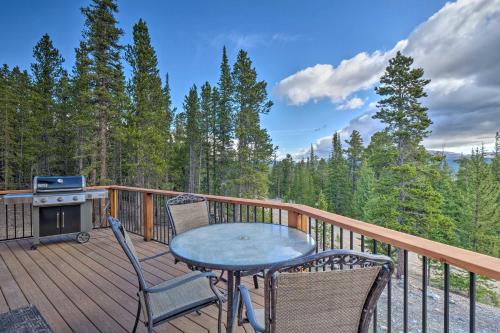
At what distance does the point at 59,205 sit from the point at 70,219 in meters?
0.30

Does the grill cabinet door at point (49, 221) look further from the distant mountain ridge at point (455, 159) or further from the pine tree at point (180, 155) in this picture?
the distant mountain ridge at point (455, 159)

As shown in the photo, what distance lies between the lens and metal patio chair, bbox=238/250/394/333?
3.19 ft

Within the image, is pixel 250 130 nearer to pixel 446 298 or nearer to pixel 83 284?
pixel 83 284

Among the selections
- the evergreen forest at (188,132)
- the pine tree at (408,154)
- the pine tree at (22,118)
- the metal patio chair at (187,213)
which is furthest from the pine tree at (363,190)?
the pine tree at (22,118)

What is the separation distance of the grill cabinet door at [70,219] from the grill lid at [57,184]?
34 cm

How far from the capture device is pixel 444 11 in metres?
9.20

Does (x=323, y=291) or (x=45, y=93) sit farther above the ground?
(x=45, y=93)

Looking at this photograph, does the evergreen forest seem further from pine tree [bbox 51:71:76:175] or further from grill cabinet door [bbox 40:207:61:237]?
grill cabinet door [bbox 40:207:61:237]

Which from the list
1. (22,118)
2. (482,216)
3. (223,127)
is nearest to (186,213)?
(223,127)

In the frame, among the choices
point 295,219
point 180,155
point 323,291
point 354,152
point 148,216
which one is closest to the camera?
point 323,291

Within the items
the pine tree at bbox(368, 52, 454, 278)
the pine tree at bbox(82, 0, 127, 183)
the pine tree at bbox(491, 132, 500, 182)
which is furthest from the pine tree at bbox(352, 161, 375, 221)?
the pine tree at bbox(82, 0, 127, 183)

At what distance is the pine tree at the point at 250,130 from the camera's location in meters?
16.9

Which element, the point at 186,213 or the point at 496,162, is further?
the point at 496,162

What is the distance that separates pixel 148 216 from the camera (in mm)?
4699
